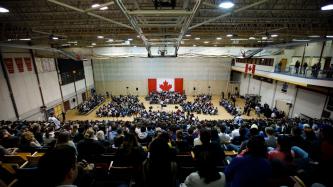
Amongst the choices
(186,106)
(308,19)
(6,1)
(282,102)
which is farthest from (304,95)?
(6,1)

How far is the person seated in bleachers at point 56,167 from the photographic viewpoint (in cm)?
120

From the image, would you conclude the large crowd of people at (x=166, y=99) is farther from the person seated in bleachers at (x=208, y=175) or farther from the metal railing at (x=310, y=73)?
the person seated in bleachers at (x=208, y=175)

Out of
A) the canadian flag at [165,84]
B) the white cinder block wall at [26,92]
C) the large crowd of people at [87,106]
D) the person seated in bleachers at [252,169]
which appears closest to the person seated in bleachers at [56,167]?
the person seated in bleachers at [252,169]

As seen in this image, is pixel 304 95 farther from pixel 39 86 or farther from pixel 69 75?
pixel 69 75

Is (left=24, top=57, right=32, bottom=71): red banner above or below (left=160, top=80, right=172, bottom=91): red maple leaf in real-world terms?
above

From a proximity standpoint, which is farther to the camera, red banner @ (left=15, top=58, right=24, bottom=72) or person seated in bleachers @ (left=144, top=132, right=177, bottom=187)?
red banner @ (left=15, top=58, right=24, bottom=72)

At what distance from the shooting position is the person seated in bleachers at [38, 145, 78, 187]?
3.93 feet

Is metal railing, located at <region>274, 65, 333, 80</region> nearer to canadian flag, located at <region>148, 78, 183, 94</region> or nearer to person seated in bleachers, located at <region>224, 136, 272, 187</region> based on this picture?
person seated in bleachers, located at <region>224, 136, 272, 187</region>

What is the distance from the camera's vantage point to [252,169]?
6.42 ft

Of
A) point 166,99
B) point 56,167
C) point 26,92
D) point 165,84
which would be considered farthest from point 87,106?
point 56,167

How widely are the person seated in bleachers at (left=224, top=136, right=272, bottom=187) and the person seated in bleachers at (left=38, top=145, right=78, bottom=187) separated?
166 cm

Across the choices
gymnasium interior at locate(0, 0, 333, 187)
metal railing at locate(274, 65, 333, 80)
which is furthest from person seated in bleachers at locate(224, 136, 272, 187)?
metal railing at locate(274, 65, 333, 80)

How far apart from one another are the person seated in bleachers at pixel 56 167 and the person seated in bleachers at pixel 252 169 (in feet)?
5.45

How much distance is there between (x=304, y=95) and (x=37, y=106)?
72.4 feet
